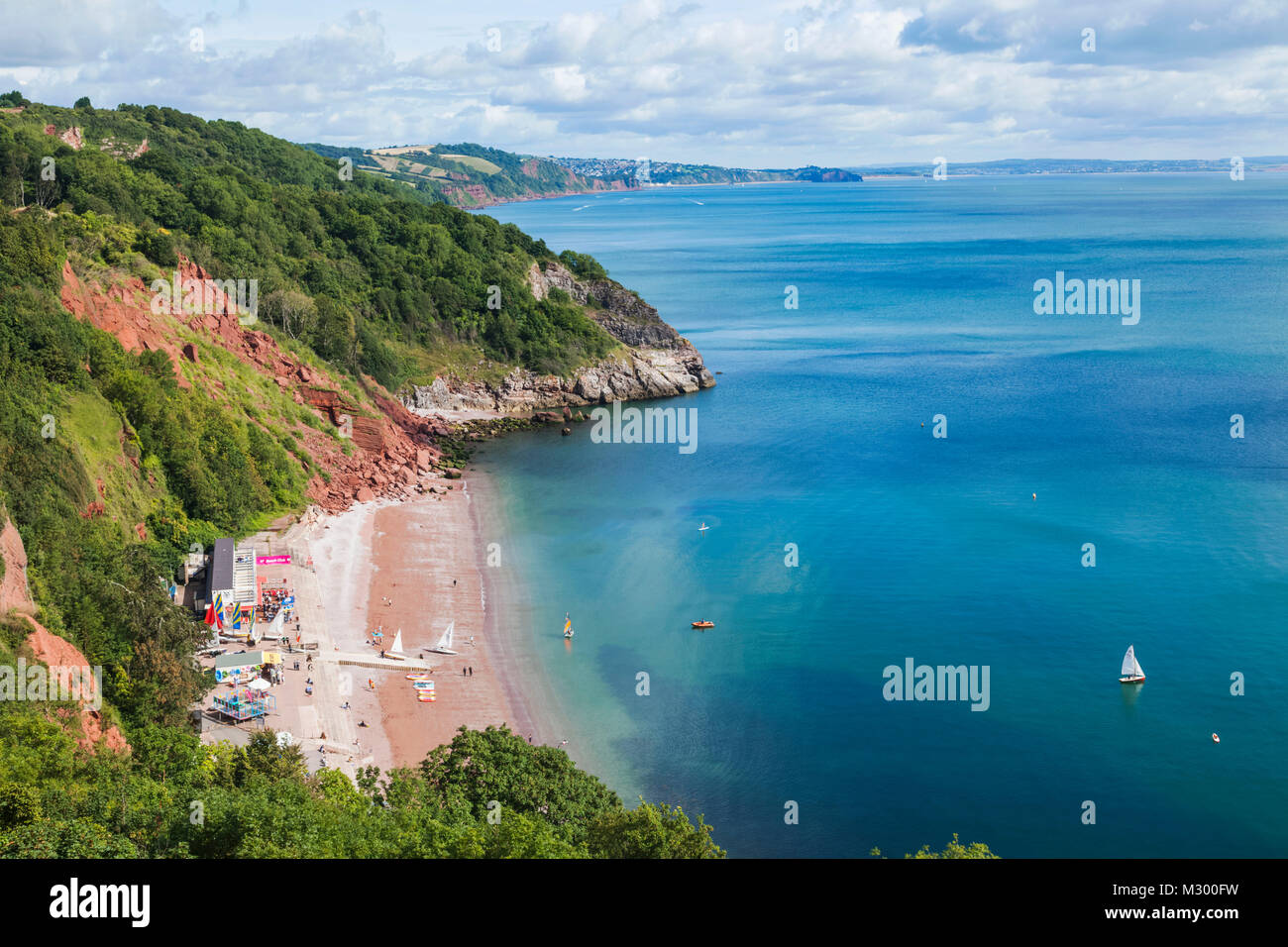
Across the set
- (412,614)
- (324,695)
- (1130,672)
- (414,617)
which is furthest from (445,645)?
(1130,672)

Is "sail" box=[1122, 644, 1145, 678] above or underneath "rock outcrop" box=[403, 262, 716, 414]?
underneath

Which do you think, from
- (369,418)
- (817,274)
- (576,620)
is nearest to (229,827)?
(576,620)

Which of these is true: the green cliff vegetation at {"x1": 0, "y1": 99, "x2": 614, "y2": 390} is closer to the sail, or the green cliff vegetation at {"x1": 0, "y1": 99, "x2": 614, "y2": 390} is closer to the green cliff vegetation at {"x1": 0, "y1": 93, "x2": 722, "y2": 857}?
the green cliff vegetation at {"x1": 0, "y1": 93, "x2": 722, "y2": 857}

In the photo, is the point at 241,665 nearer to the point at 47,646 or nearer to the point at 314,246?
the point at 47,646

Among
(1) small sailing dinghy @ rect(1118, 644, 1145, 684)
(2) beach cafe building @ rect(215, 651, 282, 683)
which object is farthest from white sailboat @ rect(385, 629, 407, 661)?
(1) small sailing dinghy @ rect(1118, 644, 1145, 684)

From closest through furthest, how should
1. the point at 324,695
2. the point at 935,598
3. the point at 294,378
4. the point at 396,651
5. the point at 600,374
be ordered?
the point at 324,695
the point at 396,651
the point at 935,598
the point at 294,378
the point at 600,374
